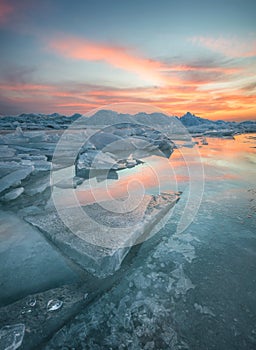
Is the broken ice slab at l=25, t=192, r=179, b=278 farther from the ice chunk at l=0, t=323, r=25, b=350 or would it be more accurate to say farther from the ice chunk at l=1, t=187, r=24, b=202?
the ice chunk at l=1, t=187, r=24, b=202

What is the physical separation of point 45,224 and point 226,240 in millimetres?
2115

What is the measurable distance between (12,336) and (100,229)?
3.63 feet

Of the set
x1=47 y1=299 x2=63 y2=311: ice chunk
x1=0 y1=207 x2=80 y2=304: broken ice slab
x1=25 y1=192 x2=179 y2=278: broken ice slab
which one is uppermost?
x1=25 y1=192 x2=179 y2=278: broken ice slab

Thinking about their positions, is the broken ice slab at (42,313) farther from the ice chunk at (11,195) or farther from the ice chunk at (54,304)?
the ice chunk at (11,195)

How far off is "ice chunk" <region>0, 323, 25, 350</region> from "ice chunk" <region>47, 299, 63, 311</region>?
179 mm

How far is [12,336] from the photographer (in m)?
1.11

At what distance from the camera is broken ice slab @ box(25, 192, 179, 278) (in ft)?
5.58

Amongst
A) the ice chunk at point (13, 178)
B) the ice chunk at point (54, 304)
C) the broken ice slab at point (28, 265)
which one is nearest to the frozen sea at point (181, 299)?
the ice chunk at point (54, 304)

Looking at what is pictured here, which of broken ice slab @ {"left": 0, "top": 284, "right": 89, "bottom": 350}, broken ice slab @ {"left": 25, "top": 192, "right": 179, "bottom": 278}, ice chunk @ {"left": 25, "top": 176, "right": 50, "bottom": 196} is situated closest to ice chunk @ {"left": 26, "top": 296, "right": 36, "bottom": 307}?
broken ice slab @ {"left": 0, "top": 284, "right": 89, "bottom": 350}

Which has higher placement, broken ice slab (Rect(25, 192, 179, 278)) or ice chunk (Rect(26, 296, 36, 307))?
broken ice slab (Rect(25, 192, 179, 278))

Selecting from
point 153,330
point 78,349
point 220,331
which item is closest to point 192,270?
point 220,331

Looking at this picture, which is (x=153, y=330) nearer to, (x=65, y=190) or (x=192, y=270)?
(x=192, y=270)

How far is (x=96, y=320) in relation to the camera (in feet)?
4.13

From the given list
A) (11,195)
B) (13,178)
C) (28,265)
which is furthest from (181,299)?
(13,178)
